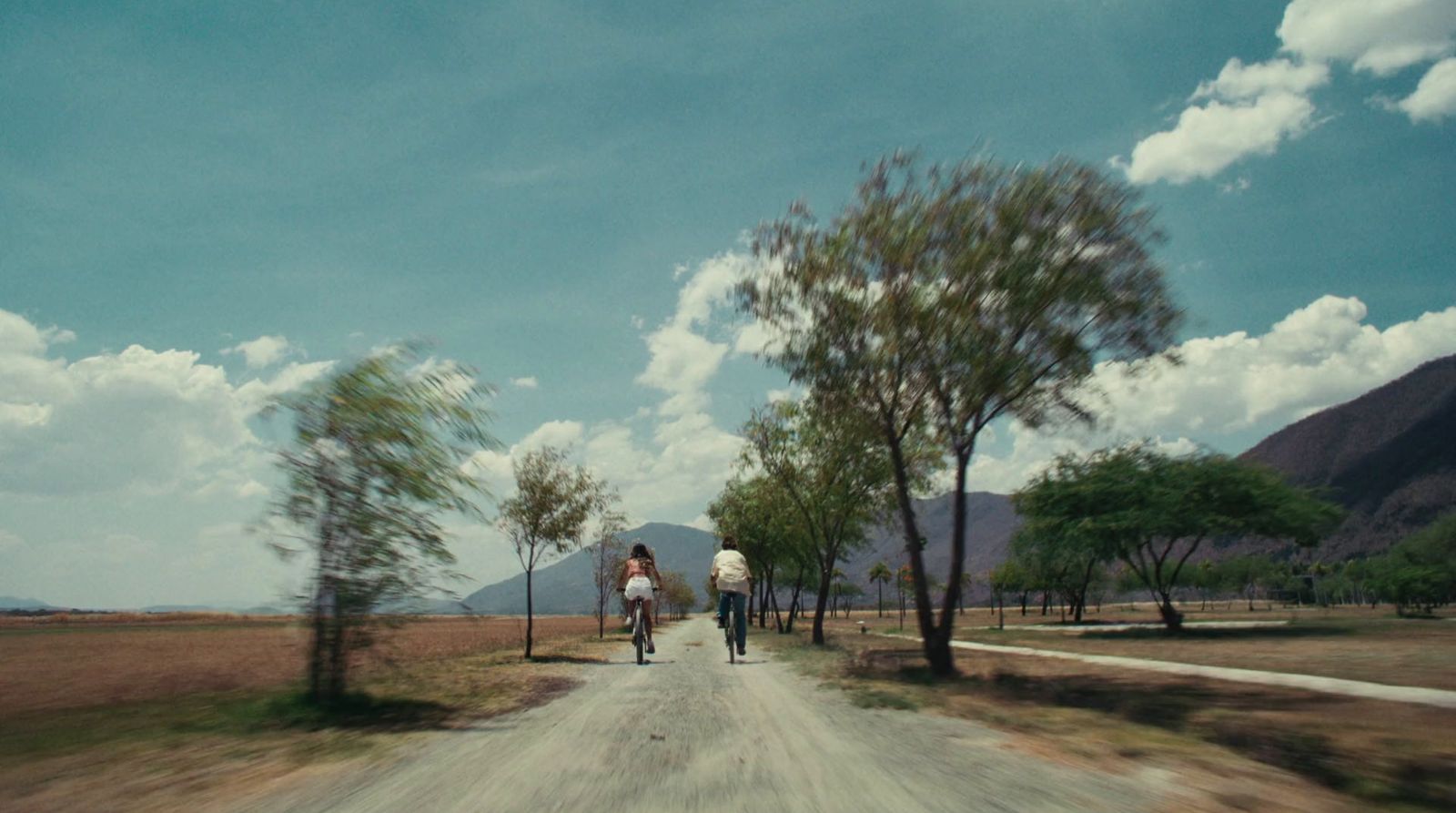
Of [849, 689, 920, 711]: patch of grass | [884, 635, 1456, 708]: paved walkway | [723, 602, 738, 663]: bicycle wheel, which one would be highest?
[723, 602, 738, 663]: bicycle wheel

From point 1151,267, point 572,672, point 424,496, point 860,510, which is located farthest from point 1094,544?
point 424,496

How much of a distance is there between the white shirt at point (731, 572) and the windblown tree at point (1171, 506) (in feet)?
106

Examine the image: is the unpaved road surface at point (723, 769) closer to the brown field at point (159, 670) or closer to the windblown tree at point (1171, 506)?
the brown field at point (159, 670)

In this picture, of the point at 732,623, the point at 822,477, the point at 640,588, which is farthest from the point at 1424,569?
the point at 640,588

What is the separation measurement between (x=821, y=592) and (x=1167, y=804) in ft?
93.6

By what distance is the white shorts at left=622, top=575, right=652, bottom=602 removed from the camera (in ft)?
51.6

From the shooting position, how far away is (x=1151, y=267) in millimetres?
13719

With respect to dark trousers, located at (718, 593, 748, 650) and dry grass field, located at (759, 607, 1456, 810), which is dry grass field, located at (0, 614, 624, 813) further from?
dry grass field, located at (759, 607, 1456, 810)

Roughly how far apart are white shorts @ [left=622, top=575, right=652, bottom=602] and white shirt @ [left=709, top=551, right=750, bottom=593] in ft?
4.93

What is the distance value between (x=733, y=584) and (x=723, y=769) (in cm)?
937

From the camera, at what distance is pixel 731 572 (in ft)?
49.5

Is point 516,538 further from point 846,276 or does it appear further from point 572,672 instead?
point 846,276

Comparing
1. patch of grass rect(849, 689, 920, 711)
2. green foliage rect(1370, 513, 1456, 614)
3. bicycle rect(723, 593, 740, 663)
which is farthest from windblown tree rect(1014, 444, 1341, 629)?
green foliage rect(1370, 513, 1456, 614)

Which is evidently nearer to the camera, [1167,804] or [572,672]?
[1167,804]
